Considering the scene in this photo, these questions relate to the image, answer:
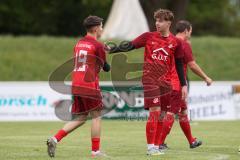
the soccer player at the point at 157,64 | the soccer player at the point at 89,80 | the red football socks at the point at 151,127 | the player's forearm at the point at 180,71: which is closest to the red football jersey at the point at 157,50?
the soccer player at the point at 157,64

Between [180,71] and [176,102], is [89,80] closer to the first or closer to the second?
[180,71]

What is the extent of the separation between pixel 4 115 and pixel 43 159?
44.2 feet

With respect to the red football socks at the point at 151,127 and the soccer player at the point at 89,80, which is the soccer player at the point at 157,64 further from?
the soccer player at the point at 89,80

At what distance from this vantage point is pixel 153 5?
3944 centimetres

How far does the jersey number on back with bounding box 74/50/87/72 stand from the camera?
11.9m

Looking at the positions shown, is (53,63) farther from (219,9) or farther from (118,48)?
(219,9)

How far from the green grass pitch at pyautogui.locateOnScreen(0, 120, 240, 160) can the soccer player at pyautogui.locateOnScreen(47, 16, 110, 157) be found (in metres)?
0.43

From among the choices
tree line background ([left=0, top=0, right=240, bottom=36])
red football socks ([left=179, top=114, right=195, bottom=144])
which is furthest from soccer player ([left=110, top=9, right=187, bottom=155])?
tree line background ([left=0, top=0, right=240, bottom=36])

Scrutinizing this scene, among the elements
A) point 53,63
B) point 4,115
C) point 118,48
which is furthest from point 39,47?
point 118,48

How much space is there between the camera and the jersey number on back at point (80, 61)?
38.9ft

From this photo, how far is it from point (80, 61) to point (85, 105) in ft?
2.20

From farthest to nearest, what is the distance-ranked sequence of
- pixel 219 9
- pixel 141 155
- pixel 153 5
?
pixel 219 9 → pixel 153 5 → pixel 141 155

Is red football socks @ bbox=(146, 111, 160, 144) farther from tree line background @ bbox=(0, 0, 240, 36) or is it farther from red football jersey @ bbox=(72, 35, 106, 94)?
tree line background @ bbox=(0, 0, 240, 36)

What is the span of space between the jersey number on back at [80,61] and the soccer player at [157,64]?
0.75 meters
